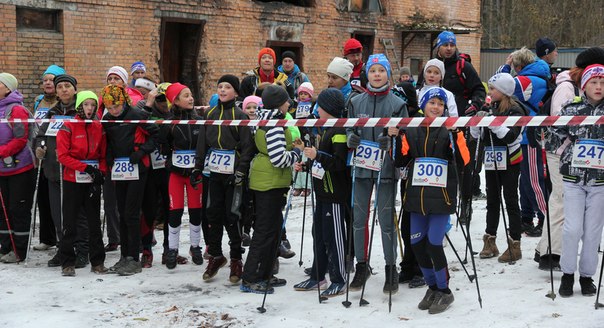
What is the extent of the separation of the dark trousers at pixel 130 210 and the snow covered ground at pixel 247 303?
1.02 feet

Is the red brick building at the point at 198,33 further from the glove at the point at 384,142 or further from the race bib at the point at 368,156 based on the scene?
the glove at the point at 384,142

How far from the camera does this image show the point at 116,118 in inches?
275

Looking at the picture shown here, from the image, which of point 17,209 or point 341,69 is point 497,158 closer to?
point 341,69

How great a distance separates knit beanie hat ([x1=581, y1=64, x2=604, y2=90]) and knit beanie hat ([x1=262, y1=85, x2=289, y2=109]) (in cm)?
252

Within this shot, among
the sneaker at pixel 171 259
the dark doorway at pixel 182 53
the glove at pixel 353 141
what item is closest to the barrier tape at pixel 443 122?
the glove at pixel 353 141

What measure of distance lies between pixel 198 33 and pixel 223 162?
995 cm

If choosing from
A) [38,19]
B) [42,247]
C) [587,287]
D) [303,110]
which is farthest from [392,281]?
[38,19]

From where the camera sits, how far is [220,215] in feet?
22.0

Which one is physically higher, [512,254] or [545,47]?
[545,47]

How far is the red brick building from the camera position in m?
13.2

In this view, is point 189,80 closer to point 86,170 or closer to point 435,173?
point 86,170

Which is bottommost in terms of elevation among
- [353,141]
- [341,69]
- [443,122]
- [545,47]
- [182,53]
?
[353,141]

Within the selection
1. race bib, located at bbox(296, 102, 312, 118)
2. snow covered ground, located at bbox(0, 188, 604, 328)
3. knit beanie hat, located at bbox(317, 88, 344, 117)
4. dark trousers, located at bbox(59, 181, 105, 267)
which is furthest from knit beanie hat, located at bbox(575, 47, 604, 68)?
dark trousers, located at bbox(59, 181, 105, 267)

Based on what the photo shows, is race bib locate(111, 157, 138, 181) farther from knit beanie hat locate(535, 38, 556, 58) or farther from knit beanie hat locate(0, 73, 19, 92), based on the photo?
knit beanie hat locate(535, 38, 556, 58)
